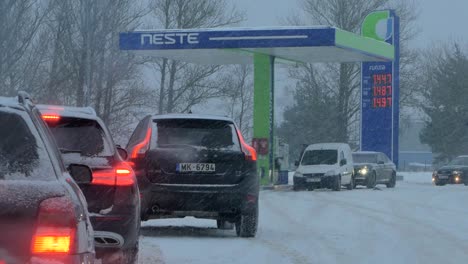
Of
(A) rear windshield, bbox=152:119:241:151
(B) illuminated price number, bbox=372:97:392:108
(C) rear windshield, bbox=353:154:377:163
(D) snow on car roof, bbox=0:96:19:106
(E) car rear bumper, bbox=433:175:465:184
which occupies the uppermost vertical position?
(B) illuminated price number, bbox=372:97:392:108

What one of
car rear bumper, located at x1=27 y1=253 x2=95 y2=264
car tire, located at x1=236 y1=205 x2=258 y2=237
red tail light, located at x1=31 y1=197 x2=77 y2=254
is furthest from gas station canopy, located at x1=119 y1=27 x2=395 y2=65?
red tail light, located at x1=31 y1=197 x2=77 y2=254

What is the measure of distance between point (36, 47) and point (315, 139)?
36016mm

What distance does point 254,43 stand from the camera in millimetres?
32625

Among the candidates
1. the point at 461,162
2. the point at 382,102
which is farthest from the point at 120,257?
the point at 382,102

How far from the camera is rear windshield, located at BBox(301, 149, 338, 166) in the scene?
101ft

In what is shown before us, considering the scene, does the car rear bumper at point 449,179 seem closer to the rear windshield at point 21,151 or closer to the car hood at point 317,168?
the car hood at point 317,168

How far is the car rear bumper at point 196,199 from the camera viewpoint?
1154 centimetres

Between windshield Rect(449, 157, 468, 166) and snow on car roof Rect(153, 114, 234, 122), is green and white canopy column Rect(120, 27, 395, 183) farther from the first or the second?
snow on car roof Rect(153, 114, 234, 122)

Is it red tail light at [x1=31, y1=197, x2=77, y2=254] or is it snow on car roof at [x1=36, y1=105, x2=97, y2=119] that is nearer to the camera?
red tail light at [x1=31, y1=197, x2=77, y2=254]

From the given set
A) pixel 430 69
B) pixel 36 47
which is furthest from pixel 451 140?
pixel 36 47

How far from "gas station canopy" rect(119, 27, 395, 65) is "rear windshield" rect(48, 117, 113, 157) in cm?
2430

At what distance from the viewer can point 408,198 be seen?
2486cm

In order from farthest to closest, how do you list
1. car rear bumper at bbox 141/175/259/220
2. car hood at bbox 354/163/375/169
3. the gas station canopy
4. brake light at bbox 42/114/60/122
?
car hood at bbox 354/163/375/169 < the gas station canopy < car rear bumper at bbox 141/175/259/220 < brake light at bbox 42/114/60/122

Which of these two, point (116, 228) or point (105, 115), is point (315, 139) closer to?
point (105, 115)
